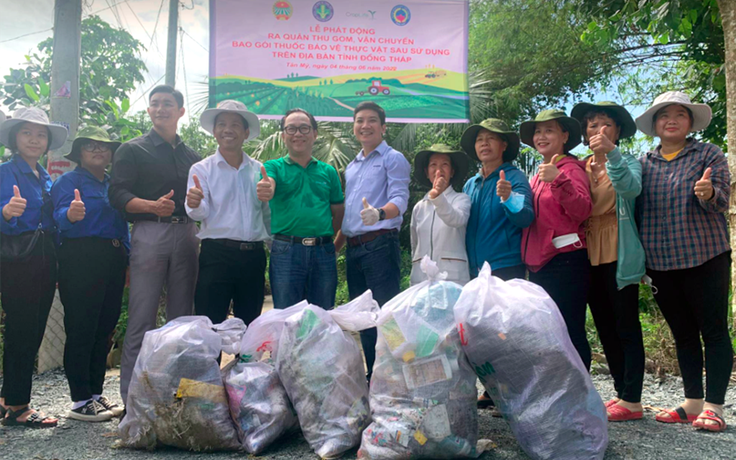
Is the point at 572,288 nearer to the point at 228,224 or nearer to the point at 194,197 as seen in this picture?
the point at 228,224

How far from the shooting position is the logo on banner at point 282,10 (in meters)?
4.82

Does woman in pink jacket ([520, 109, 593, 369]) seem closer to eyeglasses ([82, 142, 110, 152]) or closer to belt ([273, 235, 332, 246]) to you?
belt ([273, 235, 332, 246])

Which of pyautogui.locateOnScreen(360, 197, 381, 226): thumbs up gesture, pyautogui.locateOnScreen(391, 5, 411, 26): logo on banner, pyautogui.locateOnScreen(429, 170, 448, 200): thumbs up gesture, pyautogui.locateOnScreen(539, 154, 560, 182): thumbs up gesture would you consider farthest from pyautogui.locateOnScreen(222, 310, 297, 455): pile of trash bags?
pyautogui.locateOnScreen(391, 5, 411, 26): logo on banner

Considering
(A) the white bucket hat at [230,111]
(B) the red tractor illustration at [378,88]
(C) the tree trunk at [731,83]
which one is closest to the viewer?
(A) the white bucket hat at [230,111]

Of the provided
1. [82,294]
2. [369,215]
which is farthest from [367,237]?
[82,294]

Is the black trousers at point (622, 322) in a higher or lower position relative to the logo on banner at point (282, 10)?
lower

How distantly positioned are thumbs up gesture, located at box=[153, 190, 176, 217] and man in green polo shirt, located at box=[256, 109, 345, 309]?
523 millimetres

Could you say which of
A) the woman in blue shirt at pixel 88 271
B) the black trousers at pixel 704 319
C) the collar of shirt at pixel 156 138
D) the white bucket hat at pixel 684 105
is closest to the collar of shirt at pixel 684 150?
the white bucket hat at pixel 684 105

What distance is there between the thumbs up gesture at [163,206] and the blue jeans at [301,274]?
63cm

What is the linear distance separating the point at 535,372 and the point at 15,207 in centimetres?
276

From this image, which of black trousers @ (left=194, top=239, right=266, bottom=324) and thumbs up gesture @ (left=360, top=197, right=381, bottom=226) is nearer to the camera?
thumbs up gesture @ (left=360, top=197, right=381, bottom=226)

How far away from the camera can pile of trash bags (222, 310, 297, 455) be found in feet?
8.45

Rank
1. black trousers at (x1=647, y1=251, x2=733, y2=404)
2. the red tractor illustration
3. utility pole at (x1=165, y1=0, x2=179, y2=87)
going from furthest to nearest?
utility pole at (x1=165, y1=0, x2=179, y2=87) → the red tractor illustration → black trousers at (x1=647, y1=251, x2=733, y2=404)

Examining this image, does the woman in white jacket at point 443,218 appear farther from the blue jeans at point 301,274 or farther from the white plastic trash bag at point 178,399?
the white plastic trash bag at point 178,399
